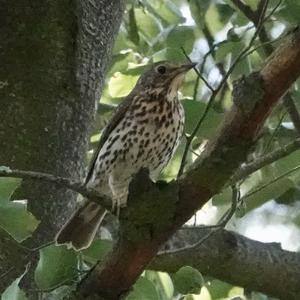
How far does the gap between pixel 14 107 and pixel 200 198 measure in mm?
665

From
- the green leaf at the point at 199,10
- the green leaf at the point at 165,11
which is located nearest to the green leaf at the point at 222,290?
the green leaf at the point at 199,10

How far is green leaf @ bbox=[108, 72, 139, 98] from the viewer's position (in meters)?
2.57

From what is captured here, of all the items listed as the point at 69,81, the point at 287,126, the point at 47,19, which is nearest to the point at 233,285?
the point at 287,126

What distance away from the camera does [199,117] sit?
82.6 inches

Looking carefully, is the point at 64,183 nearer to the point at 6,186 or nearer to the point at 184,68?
the point at 6,186

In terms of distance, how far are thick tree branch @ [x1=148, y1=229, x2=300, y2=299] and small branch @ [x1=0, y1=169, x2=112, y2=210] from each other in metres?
0.66

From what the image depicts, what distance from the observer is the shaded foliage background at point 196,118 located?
163 cm

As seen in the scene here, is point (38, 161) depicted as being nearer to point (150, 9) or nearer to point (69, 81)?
point (69, 81)

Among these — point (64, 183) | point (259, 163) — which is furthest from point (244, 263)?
point (64, 183)

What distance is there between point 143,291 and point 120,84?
35.5 inches

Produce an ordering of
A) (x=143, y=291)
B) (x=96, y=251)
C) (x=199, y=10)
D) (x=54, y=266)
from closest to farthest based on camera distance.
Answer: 1. (x=54, y=266)
2. (x=143, y=291)
3. (x=96, y=251)
4. (x=199, y=10)

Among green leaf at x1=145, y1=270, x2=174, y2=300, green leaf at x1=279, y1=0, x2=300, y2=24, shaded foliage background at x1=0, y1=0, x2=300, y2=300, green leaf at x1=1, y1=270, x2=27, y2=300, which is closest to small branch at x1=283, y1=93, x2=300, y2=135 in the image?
shaded foliage background at x1=0, y1=0, x2=300, y2=300

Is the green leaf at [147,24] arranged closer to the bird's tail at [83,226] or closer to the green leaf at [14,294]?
the bird's tail at [83,226]

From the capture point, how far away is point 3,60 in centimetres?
214
